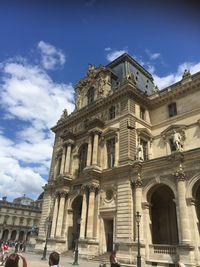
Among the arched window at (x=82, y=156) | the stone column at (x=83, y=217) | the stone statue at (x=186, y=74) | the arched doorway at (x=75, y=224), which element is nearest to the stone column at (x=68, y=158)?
the arched window at (x=82, y=156)

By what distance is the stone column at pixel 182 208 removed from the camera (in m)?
19.8

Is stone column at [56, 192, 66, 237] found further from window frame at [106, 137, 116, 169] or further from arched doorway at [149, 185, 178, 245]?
arched doorway at [149, 185, 178, 245]

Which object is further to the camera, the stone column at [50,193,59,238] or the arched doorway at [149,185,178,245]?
the stone column at [50,193,59,238]

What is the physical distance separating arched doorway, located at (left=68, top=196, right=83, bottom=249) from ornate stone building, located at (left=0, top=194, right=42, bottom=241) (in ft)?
205

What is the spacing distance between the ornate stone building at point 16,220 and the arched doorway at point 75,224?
205 ft

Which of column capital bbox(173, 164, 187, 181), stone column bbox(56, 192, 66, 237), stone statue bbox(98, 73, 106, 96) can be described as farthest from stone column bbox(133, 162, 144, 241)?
stone statue bbox(98, 73, 106, 96)

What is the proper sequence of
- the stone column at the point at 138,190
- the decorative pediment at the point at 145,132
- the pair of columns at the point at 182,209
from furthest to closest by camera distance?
1. the decorative pediment at the point at 145,132
2. the stone column at the point at 138,190
3. the pair of columns at the point at 182,209

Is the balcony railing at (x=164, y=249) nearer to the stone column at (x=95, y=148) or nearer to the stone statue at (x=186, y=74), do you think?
the stone column at (x=95, y=148)

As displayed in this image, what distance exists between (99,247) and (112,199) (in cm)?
549

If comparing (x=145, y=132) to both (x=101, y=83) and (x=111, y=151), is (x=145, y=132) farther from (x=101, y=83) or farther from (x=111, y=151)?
(x=101, y=83)

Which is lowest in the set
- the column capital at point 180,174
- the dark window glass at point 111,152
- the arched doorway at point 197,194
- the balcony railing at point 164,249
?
the balcony railing at point 164,249

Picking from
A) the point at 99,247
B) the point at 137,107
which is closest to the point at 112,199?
the point at 99,247

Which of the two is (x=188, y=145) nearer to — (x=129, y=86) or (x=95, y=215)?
(x=129, y=86)

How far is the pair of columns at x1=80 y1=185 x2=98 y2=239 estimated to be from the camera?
27.2 m
